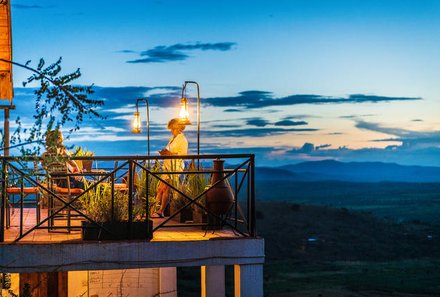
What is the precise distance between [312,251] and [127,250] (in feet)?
132

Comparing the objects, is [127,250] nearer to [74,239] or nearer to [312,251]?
[74,239]

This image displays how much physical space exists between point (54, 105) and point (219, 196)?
337 cm

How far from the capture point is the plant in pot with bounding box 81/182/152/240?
26.5 feet

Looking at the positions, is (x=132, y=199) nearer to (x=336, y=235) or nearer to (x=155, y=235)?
(x=155, y=235)

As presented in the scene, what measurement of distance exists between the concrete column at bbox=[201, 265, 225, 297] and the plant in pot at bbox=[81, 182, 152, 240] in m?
1.43

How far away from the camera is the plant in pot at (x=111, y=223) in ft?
26.5

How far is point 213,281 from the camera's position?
379 inches

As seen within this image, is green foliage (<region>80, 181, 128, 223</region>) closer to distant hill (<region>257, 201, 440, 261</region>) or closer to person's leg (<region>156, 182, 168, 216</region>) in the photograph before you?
person's leg (<region>156, 182, 168, 216</region>)

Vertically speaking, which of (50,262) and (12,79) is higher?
(12,79)

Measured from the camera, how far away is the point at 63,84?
18.2ft

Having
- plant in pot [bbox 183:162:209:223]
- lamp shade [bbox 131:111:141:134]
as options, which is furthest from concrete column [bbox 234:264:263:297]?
lamp shade [bbox 131:111:141:134]

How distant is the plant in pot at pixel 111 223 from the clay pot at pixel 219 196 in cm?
83

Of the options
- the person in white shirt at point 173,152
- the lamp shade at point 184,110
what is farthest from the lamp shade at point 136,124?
the person in white shirt at point 173,152

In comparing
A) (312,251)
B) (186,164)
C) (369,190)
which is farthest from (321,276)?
(369,190)
